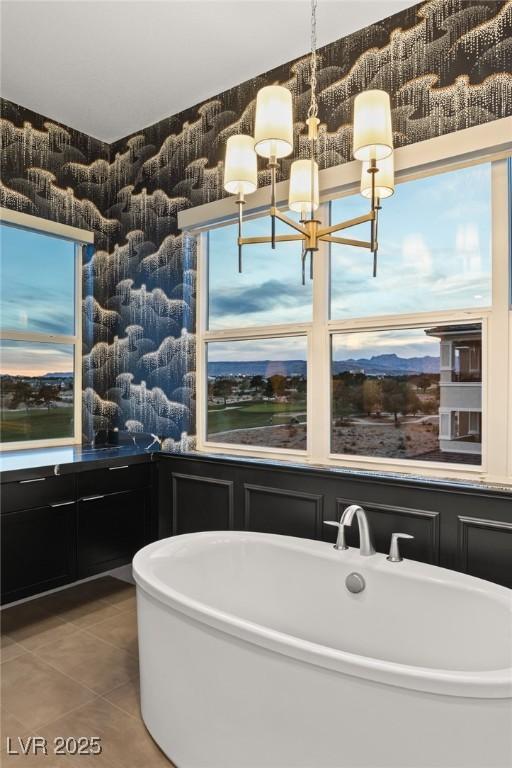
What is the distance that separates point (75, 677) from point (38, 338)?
211cm

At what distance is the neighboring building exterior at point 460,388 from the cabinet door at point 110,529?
193 cm

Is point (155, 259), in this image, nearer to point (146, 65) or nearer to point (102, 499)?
point (146, 65)

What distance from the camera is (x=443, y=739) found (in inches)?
52.6

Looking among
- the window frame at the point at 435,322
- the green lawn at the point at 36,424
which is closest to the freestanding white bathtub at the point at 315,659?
the window frame at the point at 435,322

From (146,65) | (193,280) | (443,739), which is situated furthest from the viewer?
(193,280)

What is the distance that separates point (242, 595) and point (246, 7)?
281cm

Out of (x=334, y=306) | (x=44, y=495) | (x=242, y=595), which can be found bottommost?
(x=242, y=595)

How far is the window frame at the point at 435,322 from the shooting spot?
234 centimetres

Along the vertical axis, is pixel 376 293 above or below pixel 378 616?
above

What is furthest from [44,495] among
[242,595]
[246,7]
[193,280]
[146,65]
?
[246,7]

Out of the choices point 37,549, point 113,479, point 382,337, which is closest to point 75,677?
point 37,549

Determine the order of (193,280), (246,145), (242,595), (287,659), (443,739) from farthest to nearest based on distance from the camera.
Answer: (193,280) < (242,595) < (246,145) < (287,659) < (443,739)

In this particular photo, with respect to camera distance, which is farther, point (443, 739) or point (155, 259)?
point (155, 259)

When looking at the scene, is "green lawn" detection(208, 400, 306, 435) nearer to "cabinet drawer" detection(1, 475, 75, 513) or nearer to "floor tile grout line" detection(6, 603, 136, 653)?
"cabinet drawer" detection(1, 475, 75, 513)
